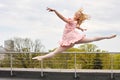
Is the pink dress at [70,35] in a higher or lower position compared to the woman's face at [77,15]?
lower

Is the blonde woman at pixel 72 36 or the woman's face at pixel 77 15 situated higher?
the woman's face at pixel 77 15

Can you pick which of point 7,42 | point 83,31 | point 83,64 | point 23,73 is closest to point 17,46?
point 7,42

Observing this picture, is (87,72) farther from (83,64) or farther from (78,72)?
(83,64)

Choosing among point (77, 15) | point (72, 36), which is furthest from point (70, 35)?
point (77, 15)

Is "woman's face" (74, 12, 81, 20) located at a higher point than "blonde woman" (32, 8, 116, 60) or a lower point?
higher

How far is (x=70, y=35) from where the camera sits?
4324 millimetres

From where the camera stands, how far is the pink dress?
4297 mm

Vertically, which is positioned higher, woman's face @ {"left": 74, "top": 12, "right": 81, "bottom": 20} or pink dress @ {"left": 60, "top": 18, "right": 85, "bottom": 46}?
woman's face @ {"left": 74, "top": 12, "right": 81, "bottom": 20}

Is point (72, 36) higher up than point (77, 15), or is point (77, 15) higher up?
point (77, 15)

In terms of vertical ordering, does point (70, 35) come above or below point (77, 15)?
below

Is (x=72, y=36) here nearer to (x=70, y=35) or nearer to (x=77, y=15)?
(x=70, y=35)

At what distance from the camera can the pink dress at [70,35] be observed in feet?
14.1

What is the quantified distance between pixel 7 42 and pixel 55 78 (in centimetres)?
936

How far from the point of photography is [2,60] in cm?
1223
